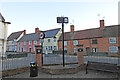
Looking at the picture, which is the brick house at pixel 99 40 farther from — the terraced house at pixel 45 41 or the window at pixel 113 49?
the terraced house at pixel 45 41

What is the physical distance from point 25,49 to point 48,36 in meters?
13.5

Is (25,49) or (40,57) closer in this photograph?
(40,57)

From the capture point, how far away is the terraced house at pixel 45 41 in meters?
37.0

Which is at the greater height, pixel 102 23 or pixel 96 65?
pixel 102 23

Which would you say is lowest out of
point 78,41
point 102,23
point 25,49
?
point 25,49

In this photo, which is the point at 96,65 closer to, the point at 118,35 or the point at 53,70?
the point at 53,70

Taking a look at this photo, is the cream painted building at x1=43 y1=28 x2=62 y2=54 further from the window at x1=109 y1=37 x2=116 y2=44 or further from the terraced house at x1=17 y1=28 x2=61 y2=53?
the window at x1=109 y1=37 x2=116 y2=44

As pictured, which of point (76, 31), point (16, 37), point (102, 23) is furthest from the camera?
point (16, 37)

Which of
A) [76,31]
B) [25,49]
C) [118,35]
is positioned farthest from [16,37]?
[118,35]

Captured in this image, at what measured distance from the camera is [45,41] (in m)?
39.2

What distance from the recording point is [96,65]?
7.93 meters

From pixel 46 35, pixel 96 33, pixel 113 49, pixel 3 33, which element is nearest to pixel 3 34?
pixel 3 33

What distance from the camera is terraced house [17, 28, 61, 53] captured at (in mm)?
36969

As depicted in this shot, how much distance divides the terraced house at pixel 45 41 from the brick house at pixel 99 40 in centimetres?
474
